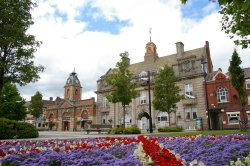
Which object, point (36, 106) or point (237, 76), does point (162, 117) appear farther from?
point (36, 106)

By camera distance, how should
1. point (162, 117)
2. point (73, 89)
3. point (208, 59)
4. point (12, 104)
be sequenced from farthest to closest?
point (73, 89)
point (208, 59)
point (12, 104)
point (162, 117)

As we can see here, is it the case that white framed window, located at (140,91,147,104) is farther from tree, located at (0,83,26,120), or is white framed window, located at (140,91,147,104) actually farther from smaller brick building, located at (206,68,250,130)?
tree, located at (0,83,26,120)

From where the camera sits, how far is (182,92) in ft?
132

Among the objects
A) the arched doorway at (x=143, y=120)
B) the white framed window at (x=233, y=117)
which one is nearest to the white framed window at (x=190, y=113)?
the white framed window at (x=233, y=117)

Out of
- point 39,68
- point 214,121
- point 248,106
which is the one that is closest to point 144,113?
point 214,121

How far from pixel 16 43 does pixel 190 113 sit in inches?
1173

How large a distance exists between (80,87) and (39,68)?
2277 inches

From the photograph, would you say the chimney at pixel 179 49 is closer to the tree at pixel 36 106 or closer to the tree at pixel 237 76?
the tree at pixel 237 76

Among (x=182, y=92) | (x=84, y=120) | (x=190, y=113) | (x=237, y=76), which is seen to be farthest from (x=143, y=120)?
(x=237, y=76)

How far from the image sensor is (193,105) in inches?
1519

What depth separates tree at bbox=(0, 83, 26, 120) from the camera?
4094cm

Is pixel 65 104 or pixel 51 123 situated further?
pixel 51 123

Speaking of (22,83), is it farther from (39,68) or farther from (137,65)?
(137,65)

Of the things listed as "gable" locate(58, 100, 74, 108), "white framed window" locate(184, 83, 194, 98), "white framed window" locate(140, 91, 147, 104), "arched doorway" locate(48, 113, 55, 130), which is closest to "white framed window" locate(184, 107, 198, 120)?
"white framed window" locate(184, 83, 194, 98)
